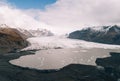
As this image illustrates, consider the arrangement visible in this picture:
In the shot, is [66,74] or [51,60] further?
[51,60]

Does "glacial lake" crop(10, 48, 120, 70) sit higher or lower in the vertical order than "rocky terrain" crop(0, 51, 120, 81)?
higher

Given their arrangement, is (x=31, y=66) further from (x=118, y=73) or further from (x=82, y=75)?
(x=118, y=73)

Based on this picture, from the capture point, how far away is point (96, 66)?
293ft

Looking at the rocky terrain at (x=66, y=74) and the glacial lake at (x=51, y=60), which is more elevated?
the glacial lake at (x=51, y=60)

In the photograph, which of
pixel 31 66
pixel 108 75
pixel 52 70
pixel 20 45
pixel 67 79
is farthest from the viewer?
pixel 20 45

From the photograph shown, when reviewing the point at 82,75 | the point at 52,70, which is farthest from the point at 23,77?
the point at 82,75

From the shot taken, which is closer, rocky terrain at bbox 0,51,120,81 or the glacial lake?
rocky terrain at bbox 0,51,120,81

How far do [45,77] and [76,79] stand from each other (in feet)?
28.9

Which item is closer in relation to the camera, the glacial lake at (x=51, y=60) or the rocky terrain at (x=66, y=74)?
the rocky terrain at (x=66, y=74)

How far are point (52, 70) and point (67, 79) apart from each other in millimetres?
12081

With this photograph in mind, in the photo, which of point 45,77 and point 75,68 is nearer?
point 45,77

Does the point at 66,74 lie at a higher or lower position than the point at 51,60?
lower

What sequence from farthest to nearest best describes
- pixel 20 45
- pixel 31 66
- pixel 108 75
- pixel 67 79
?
pixel 20 45
pixel 31 66
pixel 108 75
pixel 67 79

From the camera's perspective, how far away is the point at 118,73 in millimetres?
79500
